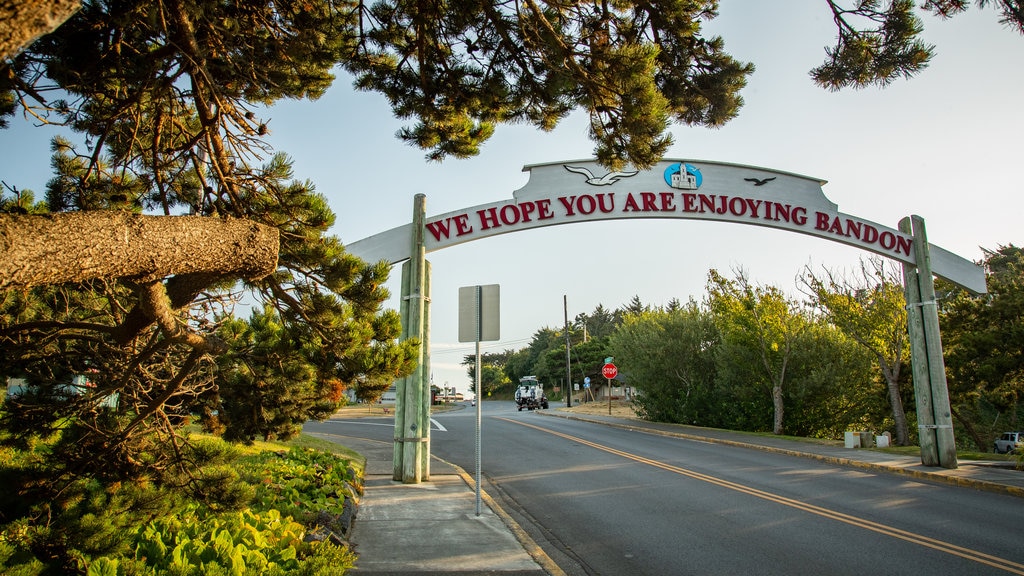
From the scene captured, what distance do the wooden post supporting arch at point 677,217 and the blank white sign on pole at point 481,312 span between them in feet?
8.57

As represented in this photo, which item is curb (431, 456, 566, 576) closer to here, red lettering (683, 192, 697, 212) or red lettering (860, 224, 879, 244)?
red lettering (683, 192, 697, 212)

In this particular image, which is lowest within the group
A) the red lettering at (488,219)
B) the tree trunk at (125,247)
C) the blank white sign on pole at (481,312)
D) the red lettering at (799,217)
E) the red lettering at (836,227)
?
the tree trunk at (125,247)

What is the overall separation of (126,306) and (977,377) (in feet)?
69.0

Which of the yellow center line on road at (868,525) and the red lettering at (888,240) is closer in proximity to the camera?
the yellow center line on road at (868,525)

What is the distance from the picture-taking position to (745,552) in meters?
6.75

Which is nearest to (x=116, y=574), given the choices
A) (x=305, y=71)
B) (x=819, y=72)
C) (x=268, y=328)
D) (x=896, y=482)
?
(x=268, y=328)

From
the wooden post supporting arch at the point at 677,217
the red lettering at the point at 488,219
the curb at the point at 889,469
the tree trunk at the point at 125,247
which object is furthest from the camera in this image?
the red lettering at the point at 488,219

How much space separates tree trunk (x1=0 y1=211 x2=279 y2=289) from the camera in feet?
7.93

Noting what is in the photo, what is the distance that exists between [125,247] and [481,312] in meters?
6.20

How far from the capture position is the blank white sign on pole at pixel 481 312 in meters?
8.80

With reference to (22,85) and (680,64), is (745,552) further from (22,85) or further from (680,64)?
(22,85)

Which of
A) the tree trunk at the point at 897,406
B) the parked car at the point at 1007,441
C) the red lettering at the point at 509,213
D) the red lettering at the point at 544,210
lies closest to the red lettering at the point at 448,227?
the red lettering at the point at 509,213

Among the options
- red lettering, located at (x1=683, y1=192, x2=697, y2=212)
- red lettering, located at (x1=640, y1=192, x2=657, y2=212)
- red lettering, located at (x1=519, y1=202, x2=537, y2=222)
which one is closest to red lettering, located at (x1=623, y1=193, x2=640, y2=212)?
red lettering, located at (x1=640, y1=192, x2=657, y2=212)

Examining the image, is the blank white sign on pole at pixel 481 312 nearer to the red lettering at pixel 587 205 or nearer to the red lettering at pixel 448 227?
the red lettering at pixel 448 227
